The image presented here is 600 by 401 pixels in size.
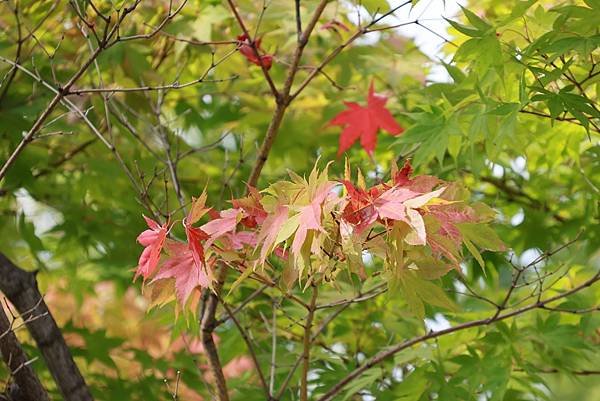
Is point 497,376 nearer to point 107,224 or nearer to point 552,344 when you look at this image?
A: point 552,344

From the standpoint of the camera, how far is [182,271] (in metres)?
1.24

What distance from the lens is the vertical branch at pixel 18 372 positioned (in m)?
1.48

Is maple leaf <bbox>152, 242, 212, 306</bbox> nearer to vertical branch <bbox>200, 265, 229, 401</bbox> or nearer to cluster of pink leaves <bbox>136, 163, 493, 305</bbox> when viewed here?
cluster of pink leaves <bbox>136, 163, 493, 305</bbox>

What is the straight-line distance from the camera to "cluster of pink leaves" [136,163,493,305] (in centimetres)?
109

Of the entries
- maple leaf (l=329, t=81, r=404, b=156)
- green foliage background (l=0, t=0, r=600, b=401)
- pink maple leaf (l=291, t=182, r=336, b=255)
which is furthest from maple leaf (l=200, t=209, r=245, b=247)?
maple leaf (l=329, t=81, r=404, b=156)

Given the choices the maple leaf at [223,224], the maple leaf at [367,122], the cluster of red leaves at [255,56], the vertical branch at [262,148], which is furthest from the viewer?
the maple leaf at [367,122]

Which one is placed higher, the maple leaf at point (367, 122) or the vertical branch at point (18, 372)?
the maple leaf at point (367, 122)

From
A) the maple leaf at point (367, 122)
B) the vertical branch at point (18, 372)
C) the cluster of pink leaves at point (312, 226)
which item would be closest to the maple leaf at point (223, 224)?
the cluster of pink leaves at point (312, 226)

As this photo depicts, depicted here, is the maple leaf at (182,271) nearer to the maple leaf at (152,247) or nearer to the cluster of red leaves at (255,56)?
the maple leaf at (152,247)

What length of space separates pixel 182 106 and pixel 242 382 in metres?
0.77

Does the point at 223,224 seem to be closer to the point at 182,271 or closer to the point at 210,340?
the point at 182,271

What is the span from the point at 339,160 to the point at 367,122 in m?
0.26

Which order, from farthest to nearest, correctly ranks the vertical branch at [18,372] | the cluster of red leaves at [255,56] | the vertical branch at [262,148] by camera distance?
the cluster of red leaves at [255,56]
the vertical branch at [262,148]
the vertical branch at [18,372]

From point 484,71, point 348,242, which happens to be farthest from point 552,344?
point 348,242
